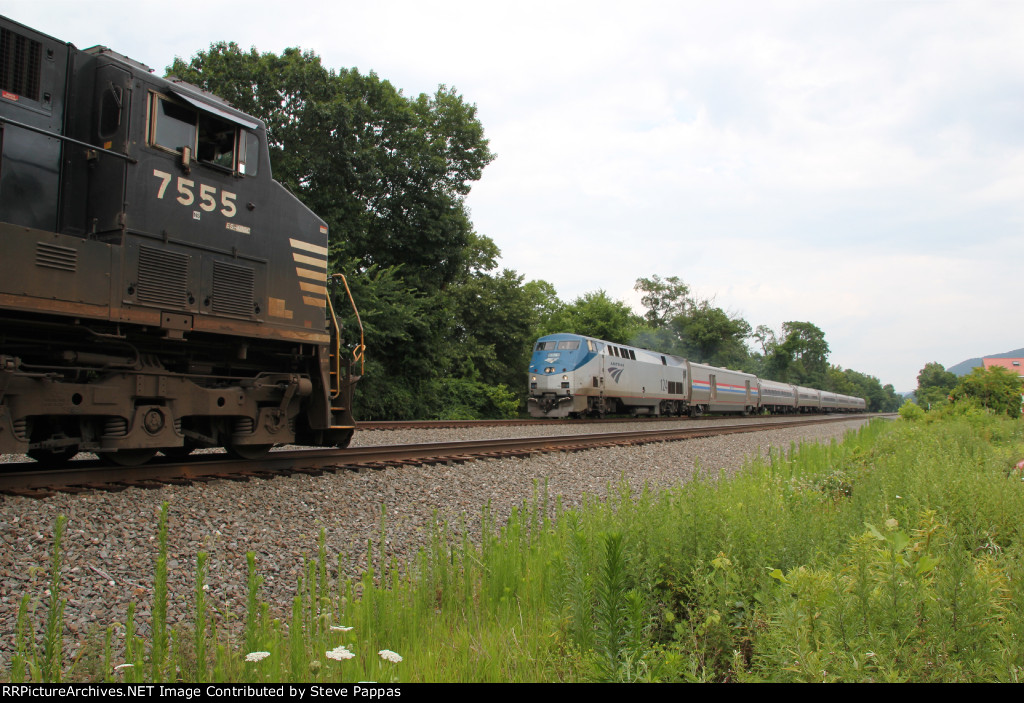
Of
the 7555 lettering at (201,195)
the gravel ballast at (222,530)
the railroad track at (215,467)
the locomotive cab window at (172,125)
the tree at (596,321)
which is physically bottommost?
the gravel ballast at (222,530)

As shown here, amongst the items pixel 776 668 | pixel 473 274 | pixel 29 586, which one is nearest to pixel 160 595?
pixel 29 586

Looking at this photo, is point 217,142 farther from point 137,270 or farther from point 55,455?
point 55,455

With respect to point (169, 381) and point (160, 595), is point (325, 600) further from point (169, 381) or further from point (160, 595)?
point (169, 381)

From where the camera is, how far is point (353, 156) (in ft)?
81.8

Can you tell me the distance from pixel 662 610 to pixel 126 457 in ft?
18.5

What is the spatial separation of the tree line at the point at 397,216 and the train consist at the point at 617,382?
12.6ft

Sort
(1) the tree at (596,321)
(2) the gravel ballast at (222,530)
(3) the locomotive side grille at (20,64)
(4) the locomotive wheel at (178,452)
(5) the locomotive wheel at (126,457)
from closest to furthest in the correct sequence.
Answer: (2) the gravel ballast at (222,530)
(3) the locomotive side grille at (20,64)
(5) the locomotive wheel at (126,457)
(4) the locomotive wheel at (178,452)
(1) the tree at (596,321)

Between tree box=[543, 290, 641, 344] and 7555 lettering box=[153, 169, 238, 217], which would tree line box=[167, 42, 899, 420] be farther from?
7555 lettering box=[153, 169, 238, 217]

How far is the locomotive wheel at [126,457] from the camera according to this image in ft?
20.3

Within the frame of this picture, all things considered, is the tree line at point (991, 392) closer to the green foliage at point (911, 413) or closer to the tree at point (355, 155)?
the green foliage at point (911, 413)

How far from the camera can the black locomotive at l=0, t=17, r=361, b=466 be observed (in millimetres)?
5383

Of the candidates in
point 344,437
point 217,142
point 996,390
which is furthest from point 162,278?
point 996,390

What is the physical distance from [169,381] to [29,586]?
3016mm

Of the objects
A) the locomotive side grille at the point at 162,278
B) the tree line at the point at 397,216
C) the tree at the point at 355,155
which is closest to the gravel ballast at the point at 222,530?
the locomotive side grille at the point at 162,278
